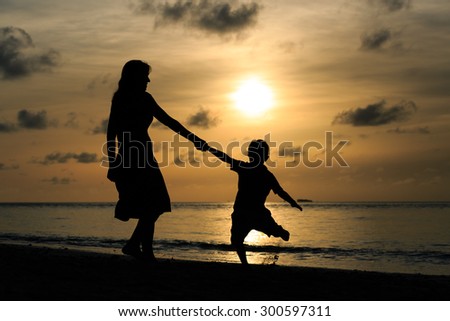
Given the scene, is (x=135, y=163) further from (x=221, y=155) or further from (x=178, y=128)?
(x=221, y=155)

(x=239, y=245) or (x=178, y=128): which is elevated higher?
(x=178, y=128)

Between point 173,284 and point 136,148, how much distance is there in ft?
5.95

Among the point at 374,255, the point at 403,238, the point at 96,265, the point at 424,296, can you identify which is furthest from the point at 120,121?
the point at 403,238

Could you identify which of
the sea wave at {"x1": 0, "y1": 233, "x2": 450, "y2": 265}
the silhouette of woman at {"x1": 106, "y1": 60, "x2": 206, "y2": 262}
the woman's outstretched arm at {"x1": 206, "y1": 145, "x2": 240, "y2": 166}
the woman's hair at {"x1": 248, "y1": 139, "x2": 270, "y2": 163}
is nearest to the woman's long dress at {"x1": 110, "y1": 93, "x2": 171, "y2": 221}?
the silhouette of woman at {"x1": 106, "y1": 60, "x2": 206, "y2": 262}

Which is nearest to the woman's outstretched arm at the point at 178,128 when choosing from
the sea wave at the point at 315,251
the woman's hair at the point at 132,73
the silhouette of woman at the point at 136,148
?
the silhouette of woman at the point at 136,148

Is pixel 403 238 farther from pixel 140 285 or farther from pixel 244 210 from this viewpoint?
pixel 140 285

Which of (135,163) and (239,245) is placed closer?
(135,163)

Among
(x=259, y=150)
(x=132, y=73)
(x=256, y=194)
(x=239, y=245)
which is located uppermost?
(x=132, y=73)

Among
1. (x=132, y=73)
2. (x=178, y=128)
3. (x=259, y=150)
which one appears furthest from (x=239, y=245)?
(x=132, y=73)

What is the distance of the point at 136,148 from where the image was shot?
25.3ft

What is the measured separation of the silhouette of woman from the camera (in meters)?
7.70

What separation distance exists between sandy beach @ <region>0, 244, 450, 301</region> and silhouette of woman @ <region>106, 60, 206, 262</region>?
0.76 m

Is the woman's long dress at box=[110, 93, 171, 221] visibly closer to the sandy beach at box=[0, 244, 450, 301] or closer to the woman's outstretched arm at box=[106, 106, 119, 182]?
the woman's outstretched arm at box=[106, 106, 119, 182]

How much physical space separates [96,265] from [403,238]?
31.0 meters
